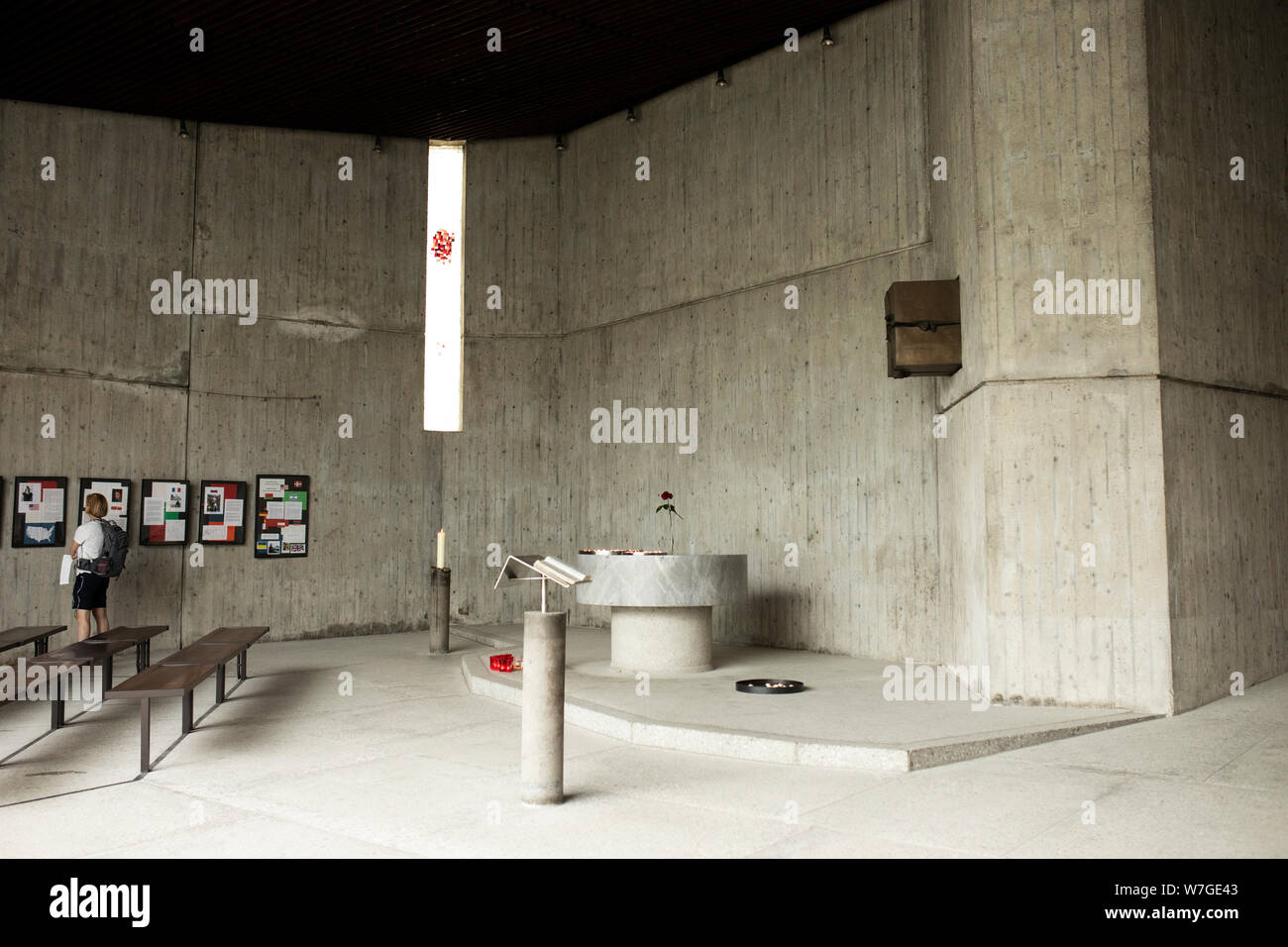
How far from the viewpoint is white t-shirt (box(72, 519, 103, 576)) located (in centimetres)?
877

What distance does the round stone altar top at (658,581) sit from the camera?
7375mm

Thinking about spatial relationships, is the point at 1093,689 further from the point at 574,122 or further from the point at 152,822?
the point at 574,122

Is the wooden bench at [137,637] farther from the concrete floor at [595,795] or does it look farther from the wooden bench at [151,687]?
the wooden bench at [151,687]

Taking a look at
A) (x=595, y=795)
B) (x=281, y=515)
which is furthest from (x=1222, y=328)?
(x=281, y=515)

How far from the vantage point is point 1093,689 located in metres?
6.43

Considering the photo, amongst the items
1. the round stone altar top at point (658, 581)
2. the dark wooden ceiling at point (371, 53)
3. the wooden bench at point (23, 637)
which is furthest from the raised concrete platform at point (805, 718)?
the dark wooden ceiling at point (371, 53)

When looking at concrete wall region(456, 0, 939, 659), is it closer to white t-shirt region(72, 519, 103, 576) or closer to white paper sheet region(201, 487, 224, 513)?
white paper sheet region(201, 487, 224, 513)

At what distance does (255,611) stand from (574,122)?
7.25 metres

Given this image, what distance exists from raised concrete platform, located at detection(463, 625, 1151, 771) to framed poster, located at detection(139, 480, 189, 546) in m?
4.44

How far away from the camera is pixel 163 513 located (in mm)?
10266

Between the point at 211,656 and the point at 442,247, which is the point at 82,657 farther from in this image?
the point at 442,247

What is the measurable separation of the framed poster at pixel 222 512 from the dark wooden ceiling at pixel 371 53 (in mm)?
4293
